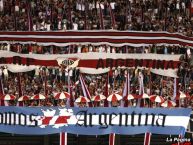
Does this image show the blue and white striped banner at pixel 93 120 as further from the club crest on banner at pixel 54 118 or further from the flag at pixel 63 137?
the flag at pixel 63 137

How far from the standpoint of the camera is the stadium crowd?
2062 cm

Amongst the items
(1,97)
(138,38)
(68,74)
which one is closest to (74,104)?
(68,74)

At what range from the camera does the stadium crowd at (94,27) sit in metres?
20.6

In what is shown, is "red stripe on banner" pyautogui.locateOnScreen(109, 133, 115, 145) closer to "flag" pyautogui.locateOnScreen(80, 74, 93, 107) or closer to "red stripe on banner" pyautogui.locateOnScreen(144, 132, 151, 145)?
"red stripe on banner" pyautogui.locateOnScreen(144, 132, 151, 145)

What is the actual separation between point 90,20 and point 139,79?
400 centimetres

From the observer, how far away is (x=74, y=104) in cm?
1977

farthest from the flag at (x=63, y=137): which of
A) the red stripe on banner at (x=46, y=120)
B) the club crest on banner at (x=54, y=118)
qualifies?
the red stripe on banner at (x=46, y=120)

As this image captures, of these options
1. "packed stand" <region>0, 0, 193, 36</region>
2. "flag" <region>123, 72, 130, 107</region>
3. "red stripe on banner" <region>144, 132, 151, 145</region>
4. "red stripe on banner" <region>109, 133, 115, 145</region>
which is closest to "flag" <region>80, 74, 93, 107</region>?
"flag" <region>123, 72, 130, 107</region>

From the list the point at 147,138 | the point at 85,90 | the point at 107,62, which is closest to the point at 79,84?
the point at 85,90

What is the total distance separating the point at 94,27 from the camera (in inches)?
883

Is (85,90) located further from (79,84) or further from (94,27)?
(94,27)

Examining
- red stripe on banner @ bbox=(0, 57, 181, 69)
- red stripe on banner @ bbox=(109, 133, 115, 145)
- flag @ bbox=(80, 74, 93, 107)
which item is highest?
red stripe on banner @ bbox=(0, 57, 181, 69)

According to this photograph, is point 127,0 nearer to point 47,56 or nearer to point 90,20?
point 90,20

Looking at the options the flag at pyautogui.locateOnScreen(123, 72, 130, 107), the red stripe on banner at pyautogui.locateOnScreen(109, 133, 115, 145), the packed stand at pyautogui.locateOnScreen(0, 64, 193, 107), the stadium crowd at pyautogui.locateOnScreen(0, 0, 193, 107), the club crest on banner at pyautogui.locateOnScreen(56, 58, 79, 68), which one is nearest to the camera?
the red stripe on banner at pyautogui.locateOnScreen(109, 133, 115, 145)
